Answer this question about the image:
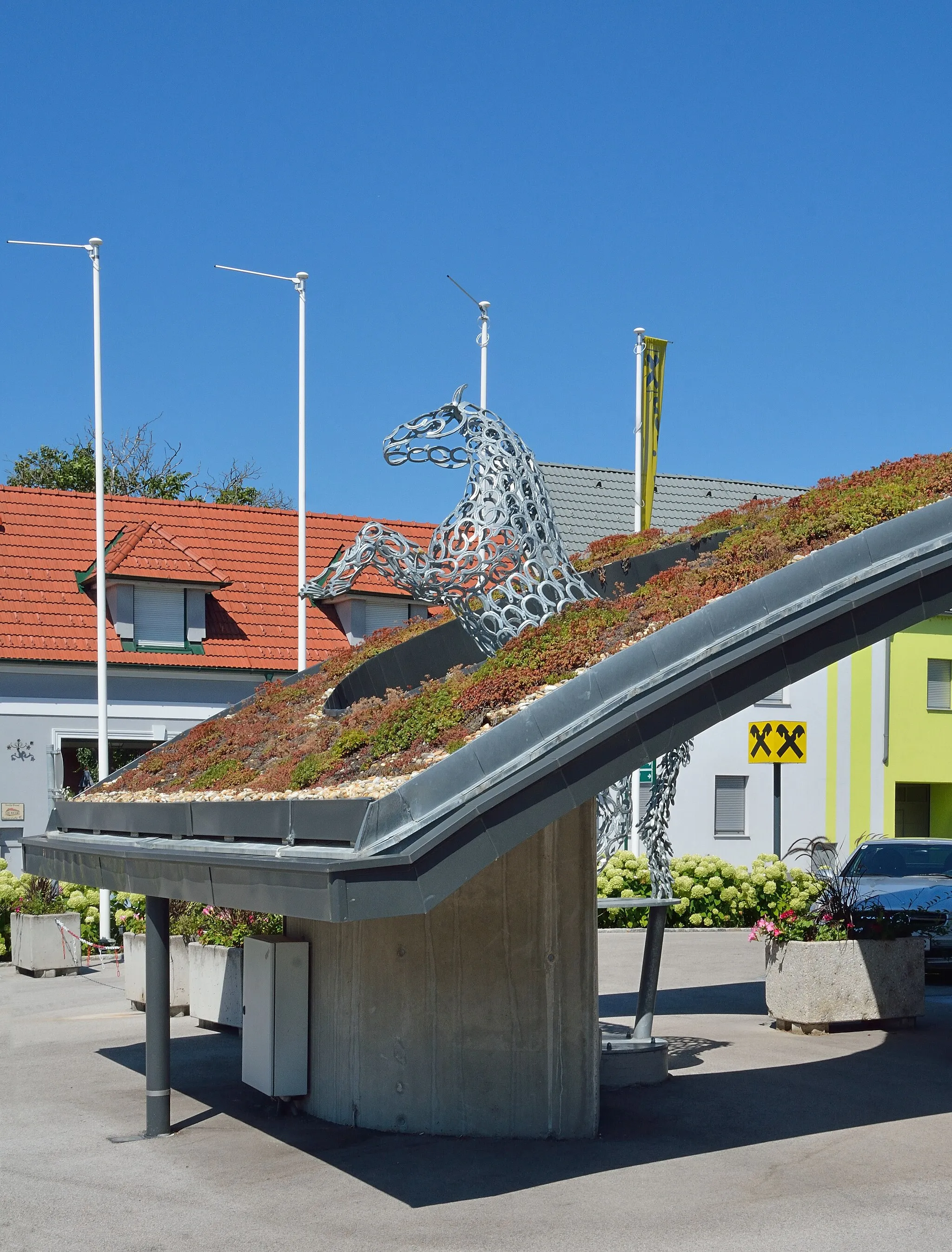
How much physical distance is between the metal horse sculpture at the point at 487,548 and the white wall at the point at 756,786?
19902mm

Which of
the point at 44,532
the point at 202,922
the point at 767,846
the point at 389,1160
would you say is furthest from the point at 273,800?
the point at 767,846

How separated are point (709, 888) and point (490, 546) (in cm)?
1291

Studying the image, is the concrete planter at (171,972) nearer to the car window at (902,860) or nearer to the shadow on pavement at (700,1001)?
the shadow on pavement at (700,1001)

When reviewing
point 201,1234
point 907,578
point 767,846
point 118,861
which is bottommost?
point 767,846

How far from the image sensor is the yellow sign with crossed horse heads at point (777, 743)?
19.8m

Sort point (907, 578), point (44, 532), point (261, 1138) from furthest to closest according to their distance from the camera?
point (44, 532)
point (261, 1138)
point (907, 578)

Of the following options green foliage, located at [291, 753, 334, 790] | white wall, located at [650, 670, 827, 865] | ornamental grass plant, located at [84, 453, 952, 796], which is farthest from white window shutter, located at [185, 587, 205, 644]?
green foliage, located at [291, 753, 334, 790]

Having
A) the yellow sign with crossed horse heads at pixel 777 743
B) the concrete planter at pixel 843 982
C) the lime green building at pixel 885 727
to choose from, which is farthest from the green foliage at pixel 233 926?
the lime green building at pixel 885 727

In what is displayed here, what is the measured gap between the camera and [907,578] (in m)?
8.24

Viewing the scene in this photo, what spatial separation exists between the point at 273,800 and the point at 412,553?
3.09m

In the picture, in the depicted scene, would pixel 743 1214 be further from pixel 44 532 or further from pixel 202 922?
pixel 44 532

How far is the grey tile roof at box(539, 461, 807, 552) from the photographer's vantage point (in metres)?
35.2

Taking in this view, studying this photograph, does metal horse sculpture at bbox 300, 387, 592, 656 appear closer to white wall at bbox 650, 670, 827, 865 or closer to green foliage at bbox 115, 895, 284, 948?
green foliage at bbox 115, 895, 284, 948

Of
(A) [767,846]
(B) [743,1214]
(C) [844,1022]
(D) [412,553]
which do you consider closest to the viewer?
(B) [743,1214]
